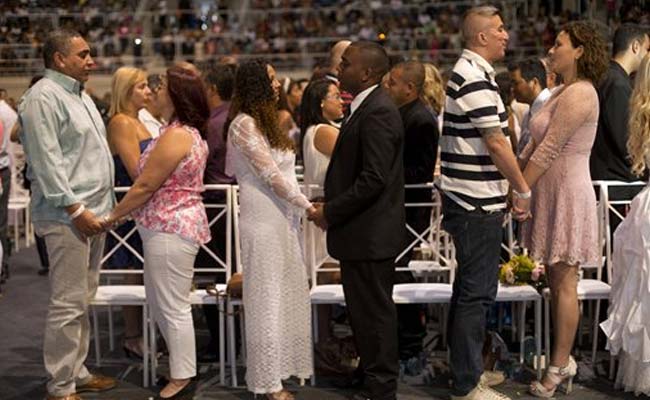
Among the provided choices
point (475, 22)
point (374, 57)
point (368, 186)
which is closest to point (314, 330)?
point (368, 186)

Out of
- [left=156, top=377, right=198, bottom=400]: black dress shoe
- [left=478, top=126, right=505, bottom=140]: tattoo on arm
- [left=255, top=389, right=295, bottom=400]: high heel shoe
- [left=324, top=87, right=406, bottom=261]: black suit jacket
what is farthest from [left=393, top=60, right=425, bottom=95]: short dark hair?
[left=156, top=377, right=198, bottom=400]: black dress shoe

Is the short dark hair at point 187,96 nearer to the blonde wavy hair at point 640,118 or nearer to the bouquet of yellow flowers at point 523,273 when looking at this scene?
the bouquet of yellow flowers at point 523,273

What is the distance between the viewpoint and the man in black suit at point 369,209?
4.27 meters

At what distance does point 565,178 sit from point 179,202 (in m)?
1.68

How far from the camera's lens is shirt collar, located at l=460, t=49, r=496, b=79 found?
4.37 meters

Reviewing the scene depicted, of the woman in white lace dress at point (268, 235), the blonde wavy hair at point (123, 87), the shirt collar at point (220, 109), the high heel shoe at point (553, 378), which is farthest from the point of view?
the shirt collar at point (220, 109)

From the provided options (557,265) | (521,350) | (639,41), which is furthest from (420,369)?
(639,41)

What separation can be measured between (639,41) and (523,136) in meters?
0.79

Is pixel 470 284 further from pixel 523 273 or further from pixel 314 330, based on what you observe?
pixel 314 330

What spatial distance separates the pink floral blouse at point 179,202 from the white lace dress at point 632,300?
1893 millimetres

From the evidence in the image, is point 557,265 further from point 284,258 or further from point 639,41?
point 639,41

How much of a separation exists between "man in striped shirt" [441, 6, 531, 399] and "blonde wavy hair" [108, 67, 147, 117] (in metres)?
1.69

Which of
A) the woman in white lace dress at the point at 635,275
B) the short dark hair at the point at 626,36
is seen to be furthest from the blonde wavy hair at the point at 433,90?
the woman in white lace dress at the point at 635,275

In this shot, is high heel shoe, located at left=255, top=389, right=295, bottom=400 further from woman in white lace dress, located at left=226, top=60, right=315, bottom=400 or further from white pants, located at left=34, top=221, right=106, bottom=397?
white pants, located at left=34, top=221, right=106, bottom=397
